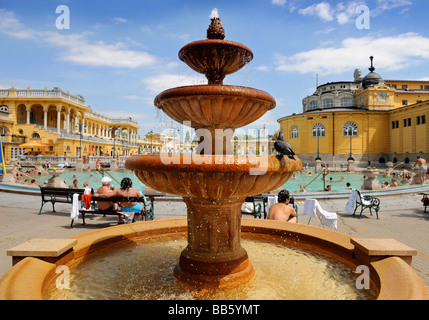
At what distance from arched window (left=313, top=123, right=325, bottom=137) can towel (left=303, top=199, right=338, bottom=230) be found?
159 feet

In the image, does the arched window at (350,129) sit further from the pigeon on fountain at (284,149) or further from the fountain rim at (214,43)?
the pigeon on fountain at (284,149)

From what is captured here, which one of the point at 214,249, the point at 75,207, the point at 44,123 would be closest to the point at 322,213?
the point at 214,249

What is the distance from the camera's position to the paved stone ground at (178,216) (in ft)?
21.0

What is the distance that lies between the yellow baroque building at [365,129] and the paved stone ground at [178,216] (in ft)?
130

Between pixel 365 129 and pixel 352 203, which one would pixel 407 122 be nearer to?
pixel 365 129

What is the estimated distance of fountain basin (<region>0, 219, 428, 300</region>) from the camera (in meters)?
2.44

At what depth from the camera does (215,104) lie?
3469 mm

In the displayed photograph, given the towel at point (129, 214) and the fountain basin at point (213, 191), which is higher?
the fountain basin at point (213, 191)

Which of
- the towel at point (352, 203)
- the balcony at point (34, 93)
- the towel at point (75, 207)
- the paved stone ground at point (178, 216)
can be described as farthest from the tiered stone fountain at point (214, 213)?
the balcony at point (34, 93)

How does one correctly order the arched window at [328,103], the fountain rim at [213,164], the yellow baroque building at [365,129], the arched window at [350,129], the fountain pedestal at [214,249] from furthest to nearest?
1. the arched window at [328,103]
2. the arched window at [350,129]
3. the yellow baroque building at [365,129]
4. the fountain pedestal at [214,249]
5. the fountain rim at [213,164]

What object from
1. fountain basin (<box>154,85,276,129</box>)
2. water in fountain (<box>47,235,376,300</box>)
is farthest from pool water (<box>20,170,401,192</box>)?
fountain basin (<box>154,85,276,129</box>)

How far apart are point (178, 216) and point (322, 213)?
4637mm

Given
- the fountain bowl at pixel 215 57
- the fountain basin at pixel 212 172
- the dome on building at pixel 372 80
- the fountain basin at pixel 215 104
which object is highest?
the dome on building at pixel 372 80
